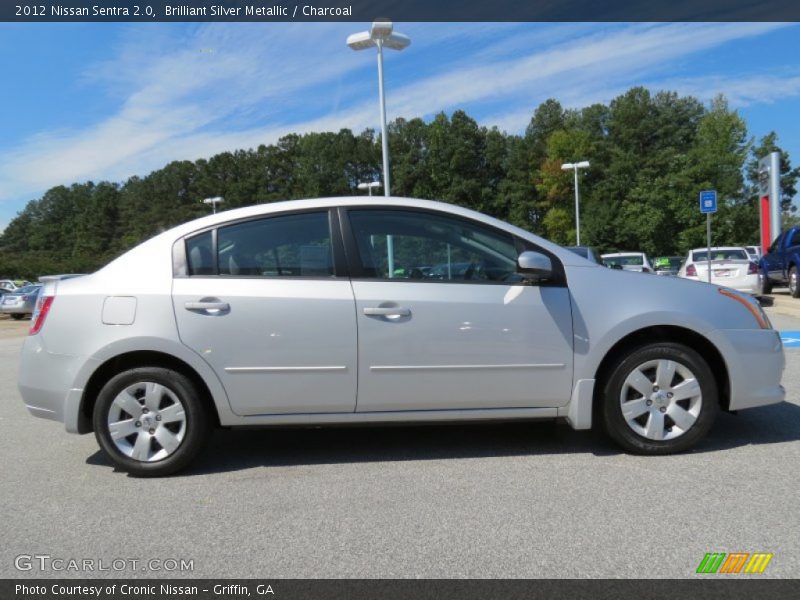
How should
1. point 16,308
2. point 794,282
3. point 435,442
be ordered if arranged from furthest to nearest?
point 16,308, point 794,282, point 435,442

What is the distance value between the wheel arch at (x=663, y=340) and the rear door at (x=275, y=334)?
5.15 feet

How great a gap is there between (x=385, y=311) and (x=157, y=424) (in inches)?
61.5

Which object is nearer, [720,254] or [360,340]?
[360,340]

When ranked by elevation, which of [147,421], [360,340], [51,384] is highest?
[360,340]

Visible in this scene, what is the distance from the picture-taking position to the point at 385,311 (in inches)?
160

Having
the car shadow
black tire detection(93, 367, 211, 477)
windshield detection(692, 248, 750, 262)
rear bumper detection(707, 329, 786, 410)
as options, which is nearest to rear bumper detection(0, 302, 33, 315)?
windshield detection(692, 248, 750, 262)

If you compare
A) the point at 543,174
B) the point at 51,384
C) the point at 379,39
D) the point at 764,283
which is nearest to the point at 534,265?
the point at 51,384

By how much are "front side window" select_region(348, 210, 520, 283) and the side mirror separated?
0.14m

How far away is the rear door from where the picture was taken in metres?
4.06

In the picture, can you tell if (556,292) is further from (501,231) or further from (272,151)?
(272,151)

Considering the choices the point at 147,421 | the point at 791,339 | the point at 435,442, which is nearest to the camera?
Answer: the point at 147,421

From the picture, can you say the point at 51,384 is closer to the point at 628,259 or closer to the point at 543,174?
the point at 628,259

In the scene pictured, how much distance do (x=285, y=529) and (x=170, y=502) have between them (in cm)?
84

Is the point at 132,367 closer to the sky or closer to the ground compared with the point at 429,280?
closer to the ground
